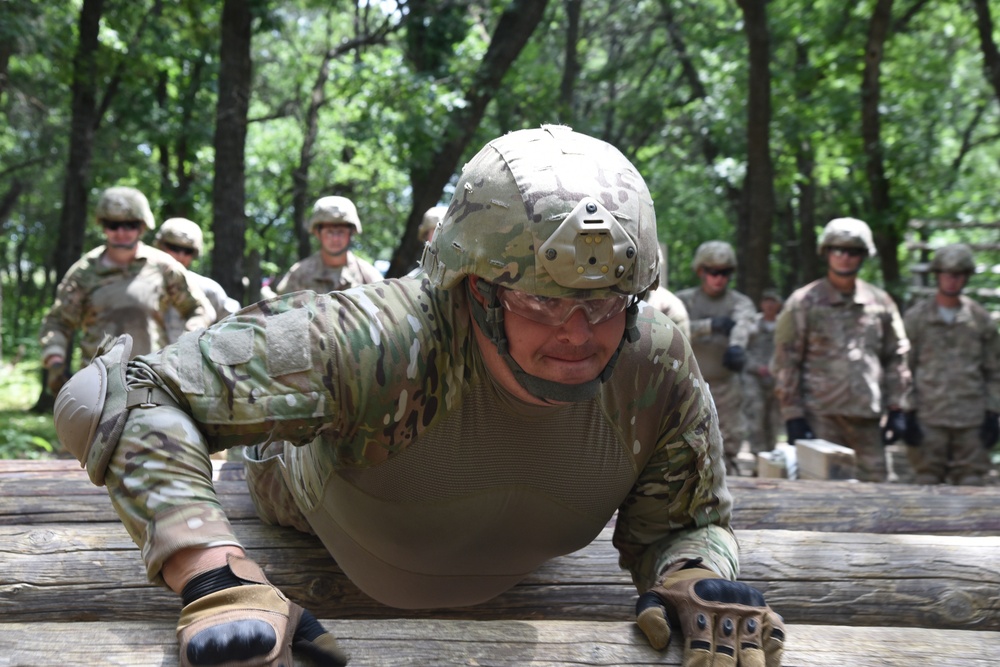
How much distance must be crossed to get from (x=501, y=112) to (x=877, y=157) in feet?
20.8

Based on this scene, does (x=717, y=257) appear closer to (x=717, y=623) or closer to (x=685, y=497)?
(x=685, y=497)

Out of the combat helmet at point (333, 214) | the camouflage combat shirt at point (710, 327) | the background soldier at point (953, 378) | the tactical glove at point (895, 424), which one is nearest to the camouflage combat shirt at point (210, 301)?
the combat helmet at point (333, 214)

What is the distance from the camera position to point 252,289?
2088 centimetres

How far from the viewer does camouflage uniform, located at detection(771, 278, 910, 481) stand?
25.4 feet

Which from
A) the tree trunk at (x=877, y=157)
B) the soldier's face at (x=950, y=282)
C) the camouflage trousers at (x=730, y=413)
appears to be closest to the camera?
the soldier's face at (x=950, y=282)

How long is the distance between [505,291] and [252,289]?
1927cm

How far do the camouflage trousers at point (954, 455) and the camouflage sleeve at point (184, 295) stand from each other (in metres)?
6.43

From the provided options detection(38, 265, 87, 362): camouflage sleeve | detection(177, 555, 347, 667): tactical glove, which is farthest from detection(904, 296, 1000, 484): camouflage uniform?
detection(177, 555, 347, 667): tactical glove

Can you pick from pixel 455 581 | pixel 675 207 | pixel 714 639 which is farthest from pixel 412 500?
pixel 675 207

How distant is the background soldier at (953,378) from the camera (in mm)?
8219

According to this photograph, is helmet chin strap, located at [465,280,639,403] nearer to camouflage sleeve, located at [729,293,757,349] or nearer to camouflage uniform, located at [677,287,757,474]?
camouflage uniform, located at [677,287,757,474]

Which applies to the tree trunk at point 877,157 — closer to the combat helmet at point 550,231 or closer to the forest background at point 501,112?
the forest background at point 501,112

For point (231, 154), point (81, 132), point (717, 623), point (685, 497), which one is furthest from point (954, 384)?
point (81, 132)

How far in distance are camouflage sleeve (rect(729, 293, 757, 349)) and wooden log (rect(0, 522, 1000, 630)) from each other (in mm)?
5804
